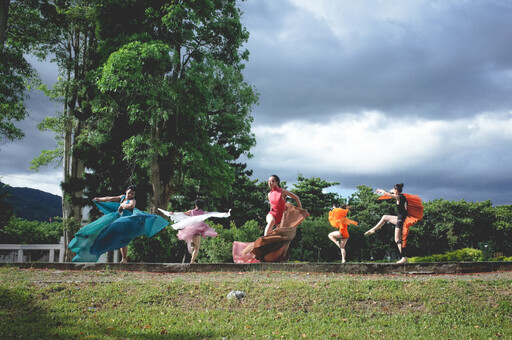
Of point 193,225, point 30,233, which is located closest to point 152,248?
point 193,225

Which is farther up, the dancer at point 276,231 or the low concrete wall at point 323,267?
the dancer at point 276,231

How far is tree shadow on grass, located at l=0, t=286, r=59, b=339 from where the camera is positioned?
625 cm

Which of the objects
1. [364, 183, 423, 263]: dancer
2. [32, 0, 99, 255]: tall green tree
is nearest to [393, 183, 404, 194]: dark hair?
[364, 183, 423, 263]: dancer

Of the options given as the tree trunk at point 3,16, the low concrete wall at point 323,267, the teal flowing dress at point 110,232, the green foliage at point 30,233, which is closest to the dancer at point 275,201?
the low concrete wall at point 323,267

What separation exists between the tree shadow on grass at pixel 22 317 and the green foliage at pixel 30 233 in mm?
21500

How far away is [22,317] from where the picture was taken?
7.10 m

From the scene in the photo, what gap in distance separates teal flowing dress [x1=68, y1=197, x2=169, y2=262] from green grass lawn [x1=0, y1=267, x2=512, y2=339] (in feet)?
7.22

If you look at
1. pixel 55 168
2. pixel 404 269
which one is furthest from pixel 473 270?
pixel 55 168

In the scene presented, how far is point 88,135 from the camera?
20422 millimetres

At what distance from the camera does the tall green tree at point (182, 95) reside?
18938 mm

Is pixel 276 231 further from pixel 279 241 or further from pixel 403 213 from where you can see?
pixel 403 213

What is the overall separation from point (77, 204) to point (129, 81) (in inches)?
269

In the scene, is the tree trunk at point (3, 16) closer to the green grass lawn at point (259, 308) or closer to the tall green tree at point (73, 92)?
the tall green tree at point (73, 92)

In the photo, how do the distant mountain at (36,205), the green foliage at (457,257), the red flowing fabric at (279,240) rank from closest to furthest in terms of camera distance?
the red flowing fabric at (279,240) → the green foliage at (457,257) → the distant mountain at (36,205)
